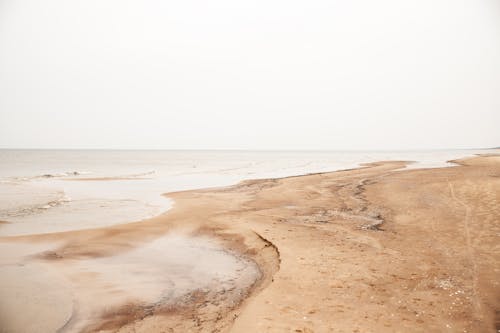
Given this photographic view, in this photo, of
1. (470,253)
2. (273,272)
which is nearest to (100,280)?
(273,272)

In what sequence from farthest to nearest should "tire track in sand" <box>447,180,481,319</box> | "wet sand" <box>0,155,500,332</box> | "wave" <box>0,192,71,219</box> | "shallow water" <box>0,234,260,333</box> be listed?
"wave" <box>0,192,71,219</box>, "shallow water" <box>0,234,260,333</box>, "tire track in sand" <box>447,180,481,319</box>, "wet sand" <box>0,155,500,332</box>

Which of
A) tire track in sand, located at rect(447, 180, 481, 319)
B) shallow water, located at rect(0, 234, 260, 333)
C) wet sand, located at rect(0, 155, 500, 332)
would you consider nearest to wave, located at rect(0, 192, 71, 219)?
wet sand, located at rect(0, 155, 500, 332)

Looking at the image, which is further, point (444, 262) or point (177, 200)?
point (177, 200)

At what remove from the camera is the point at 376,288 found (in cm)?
746

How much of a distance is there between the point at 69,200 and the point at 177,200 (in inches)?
309

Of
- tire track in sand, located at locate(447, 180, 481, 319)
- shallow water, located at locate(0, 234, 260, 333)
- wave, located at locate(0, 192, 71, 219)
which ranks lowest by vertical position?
wave, located at locate(0, 192, 71, 219)

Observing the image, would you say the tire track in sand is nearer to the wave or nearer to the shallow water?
the shallow water

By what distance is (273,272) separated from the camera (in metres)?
8.93

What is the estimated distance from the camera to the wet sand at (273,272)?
250 inches

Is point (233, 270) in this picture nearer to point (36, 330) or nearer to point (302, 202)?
point (36, 330)

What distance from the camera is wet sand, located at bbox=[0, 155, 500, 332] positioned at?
635 cm

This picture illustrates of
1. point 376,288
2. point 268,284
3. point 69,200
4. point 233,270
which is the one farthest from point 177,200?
point 376,288

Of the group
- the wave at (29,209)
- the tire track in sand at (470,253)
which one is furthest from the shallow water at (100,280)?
the wave at (29,209)

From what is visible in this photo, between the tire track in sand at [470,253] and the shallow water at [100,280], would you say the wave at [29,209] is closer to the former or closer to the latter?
the shallow water at [100,280]
